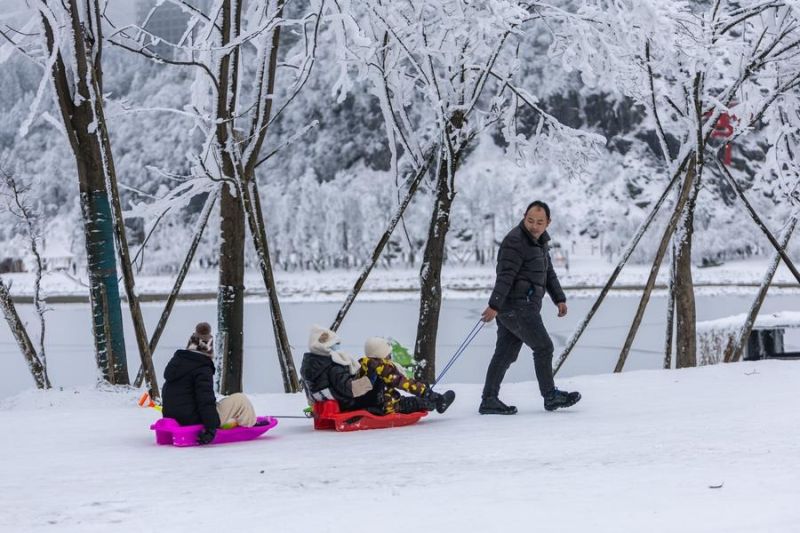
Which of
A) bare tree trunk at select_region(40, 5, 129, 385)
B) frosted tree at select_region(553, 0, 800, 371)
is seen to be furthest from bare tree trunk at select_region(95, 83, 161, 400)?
frosted tree at select_region(553, 0, 800, 371)

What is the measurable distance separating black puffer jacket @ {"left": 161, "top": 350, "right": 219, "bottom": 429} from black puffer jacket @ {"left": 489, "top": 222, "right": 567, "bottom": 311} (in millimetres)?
1913

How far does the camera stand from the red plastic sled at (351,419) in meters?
5.96

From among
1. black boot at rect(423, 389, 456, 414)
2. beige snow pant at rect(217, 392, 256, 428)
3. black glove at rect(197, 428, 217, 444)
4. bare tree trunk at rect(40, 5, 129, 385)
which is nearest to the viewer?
black glove at rect(197, 428, 217, 444)

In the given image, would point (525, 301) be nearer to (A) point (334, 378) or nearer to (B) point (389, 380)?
(B) point (389, 380)

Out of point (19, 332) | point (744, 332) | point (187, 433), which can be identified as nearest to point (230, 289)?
point (19, 332)

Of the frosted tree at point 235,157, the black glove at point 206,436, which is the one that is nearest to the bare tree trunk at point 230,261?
the frosted tree at point 235,157

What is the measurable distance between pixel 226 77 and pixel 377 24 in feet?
5.13

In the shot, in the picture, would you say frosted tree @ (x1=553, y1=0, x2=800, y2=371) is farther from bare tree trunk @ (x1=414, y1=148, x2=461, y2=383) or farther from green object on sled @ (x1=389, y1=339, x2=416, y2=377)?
green object on sled @ (x1=389, y1=339, x2=416, y2=377)

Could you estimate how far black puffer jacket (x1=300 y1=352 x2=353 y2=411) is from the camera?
5949mm

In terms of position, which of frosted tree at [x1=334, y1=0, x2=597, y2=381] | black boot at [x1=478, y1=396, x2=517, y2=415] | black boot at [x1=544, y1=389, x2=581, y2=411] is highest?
frosted tree at [x1=334, y1=0, x2=597, y2=381]

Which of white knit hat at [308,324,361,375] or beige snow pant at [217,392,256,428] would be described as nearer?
beige snow pant at [217,392,256,428]

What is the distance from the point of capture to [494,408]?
655cm

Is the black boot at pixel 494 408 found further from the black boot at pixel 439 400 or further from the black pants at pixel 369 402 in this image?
the black pants at pixel 369 402

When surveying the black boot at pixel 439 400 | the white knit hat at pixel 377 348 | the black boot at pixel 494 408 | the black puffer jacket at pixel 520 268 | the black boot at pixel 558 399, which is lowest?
the black boot at pixel 494 408
